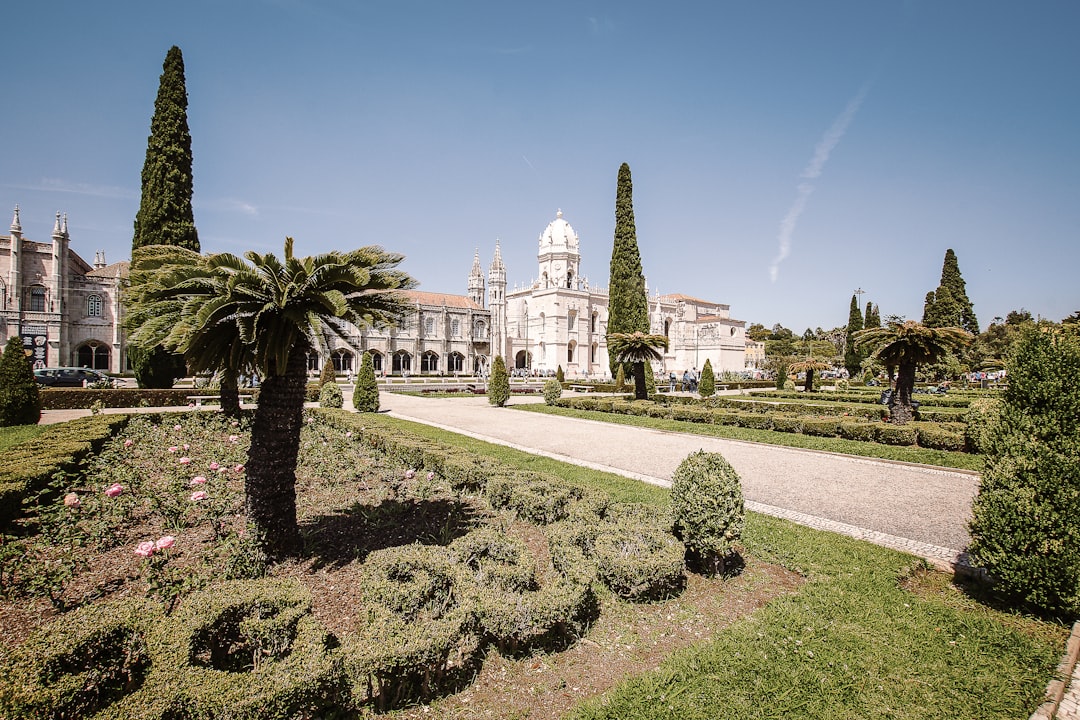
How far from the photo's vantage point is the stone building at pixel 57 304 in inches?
1391

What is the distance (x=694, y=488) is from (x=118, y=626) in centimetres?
480

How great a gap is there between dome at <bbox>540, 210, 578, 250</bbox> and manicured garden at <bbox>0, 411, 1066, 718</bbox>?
60.8 meters

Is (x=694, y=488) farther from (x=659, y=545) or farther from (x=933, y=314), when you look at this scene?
(x=933, y=314)

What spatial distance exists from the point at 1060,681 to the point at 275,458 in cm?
671

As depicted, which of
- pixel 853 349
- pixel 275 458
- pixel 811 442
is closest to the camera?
pixel 275 458

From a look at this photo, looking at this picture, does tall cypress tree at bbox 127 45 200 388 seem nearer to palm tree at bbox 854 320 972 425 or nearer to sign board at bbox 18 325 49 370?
sign board at bbox 18 325 49 370

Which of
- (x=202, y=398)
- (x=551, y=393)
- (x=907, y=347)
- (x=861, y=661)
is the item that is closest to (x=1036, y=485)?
(x=861, y=661)

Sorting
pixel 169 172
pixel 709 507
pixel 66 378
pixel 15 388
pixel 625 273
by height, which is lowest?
pixel 709 507

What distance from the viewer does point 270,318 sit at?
4.82m

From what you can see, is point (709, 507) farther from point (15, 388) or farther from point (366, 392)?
point (15, 388)

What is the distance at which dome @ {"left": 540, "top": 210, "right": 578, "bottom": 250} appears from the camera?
213 ft

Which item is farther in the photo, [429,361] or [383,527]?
[429,361]

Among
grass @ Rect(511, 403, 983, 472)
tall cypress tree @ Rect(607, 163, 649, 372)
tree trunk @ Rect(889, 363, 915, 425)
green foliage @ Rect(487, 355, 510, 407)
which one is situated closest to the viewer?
grass @ Rect(511, 403, 983, 472)

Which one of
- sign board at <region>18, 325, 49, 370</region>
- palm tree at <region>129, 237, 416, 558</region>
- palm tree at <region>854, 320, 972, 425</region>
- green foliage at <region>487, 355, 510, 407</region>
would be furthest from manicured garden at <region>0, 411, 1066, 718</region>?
sign board at <region>18, 325, 49, 370</region>
